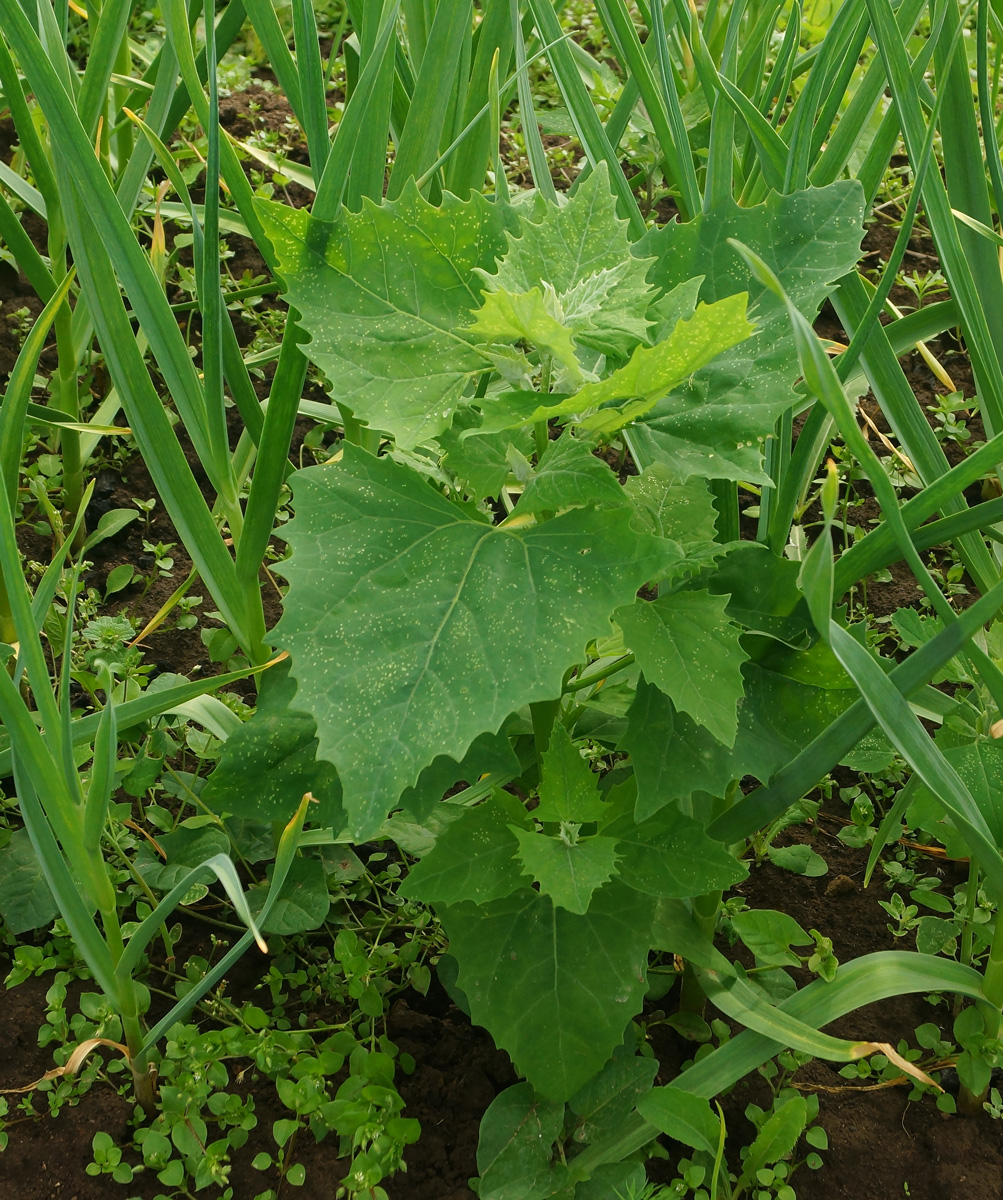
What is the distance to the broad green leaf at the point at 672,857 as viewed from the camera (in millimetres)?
958

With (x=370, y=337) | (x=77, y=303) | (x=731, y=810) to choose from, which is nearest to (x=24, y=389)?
(x=370, y=337)

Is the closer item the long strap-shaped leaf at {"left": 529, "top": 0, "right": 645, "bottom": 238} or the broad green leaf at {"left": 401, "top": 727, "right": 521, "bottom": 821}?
the broad green leaf at {"left": 401, "top": 727, "right": 521, "bottom": 821}

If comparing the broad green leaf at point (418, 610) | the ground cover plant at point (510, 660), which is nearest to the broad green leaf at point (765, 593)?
the ground cover plant at point (510, 660)

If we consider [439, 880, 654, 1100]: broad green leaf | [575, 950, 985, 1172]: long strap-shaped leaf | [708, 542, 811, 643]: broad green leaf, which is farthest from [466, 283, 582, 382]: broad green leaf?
[575, 950, 985, 1172]: long strap-shaped leaf

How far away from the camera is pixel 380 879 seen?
4.26 feet

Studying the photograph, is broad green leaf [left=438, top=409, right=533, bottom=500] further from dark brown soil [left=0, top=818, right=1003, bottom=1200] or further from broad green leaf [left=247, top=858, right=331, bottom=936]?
dark brown soil [left=0, top=818, right=1003, bottom=1200]

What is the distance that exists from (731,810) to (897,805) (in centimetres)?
25

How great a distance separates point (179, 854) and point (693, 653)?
64 centimetres

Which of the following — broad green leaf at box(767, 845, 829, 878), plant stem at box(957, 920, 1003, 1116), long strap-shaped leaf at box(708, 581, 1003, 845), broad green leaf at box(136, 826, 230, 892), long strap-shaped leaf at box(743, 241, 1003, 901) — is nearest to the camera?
long strap-shaped leaf at box(743, 241, 1003, 901)

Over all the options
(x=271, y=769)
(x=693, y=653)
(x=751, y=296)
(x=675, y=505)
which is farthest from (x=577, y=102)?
(x=271, y=769)

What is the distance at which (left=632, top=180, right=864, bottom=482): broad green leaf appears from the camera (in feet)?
2.93

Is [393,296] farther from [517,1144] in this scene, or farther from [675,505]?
[517,1144]

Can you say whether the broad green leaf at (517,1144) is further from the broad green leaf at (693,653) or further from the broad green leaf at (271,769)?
the broad green leaf at (693,653)

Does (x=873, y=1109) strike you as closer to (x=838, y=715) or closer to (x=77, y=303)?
(x=838, y=715)
